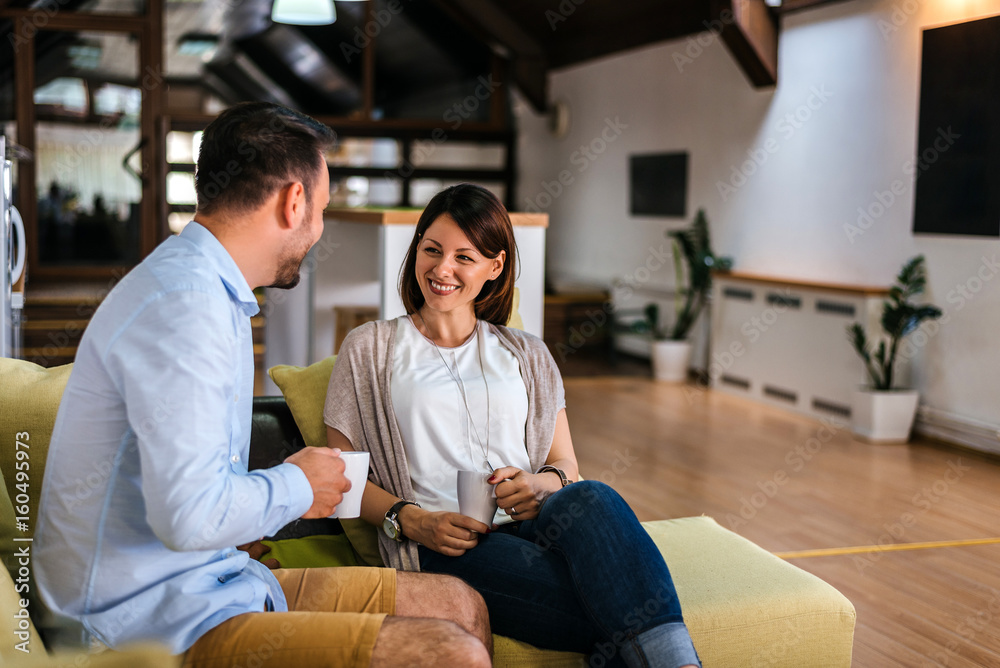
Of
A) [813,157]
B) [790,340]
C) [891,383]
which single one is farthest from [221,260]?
[813,157]

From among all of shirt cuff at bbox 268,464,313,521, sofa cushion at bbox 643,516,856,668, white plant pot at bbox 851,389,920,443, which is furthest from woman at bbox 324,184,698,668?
white plant pot at bbox 851,389,920,443

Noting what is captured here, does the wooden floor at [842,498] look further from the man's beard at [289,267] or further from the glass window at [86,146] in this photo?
the glass window at [86,146]

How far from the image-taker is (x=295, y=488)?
119 cm

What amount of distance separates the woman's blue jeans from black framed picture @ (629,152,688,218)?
18.4 ft

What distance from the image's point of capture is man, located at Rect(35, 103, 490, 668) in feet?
3.58

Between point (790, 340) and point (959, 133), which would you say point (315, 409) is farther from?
point (790, 340)

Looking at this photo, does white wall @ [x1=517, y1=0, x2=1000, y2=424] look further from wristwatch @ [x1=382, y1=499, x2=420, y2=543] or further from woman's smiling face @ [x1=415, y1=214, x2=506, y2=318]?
wristwatch @ [x1=382, y1=499, x2=420, y2=543]

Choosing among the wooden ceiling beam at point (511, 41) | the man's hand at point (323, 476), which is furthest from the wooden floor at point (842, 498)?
the wooden ceiling beam at point (511, 41)

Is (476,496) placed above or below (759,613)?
above

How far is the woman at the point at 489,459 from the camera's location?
1.54 meters

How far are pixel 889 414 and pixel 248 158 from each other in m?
4.33

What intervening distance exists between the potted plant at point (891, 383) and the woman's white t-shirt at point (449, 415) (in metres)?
3.45

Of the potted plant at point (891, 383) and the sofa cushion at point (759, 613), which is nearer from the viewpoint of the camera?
the sofa cushion at point (759, 613)

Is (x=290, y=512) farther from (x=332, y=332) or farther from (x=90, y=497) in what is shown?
(x=332, y=332)
